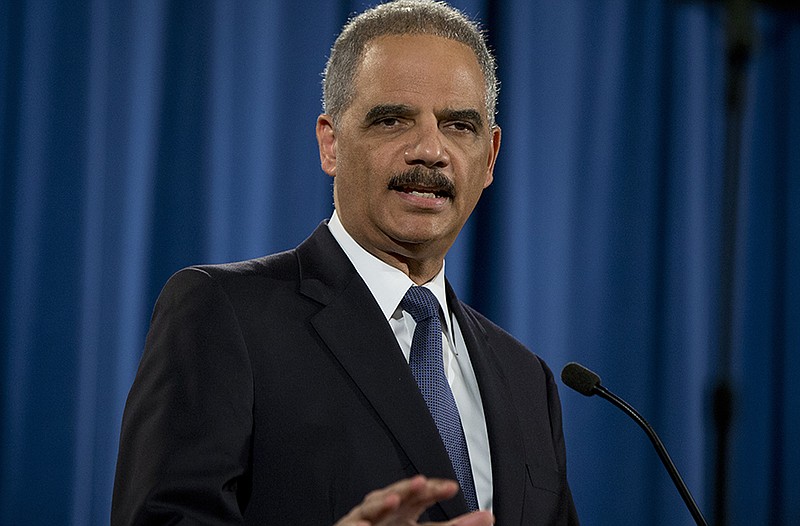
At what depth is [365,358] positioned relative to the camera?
60.1 inches

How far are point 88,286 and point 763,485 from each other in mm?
2016

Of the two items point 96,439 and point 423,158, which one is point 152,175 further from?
point 423,158

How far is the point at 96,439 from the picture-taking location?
2.22 metres

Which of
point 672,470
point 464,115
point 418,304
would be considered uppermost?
point 464,115

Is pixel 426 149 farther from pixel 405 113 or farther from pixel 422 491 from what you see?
pixel 422 491

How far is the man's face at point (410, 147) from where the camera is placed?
1646 mm

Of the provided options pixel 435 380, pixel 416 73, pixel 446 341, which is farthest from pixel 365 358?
pixel 416 73

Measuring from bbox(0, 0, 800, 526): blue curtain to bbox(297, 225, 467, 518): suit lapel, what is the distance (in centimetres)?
70

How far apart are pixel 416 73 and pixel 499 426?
58cm

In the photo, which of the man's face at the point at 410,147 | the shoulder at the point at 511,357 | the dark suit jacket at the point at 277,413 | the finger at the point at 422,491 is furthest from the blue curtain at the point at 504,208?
the finger at the point at 422,491

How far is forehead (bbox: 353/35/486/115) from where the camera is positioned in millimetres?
1655

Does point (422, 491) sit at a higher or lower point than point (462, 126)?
lower

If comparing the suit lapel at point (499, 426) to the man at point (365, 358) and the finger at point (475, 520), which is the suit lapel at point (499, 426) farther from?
the finger at point (475, 520)

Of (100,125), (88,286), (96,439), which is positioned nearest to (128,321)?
(88,286)
